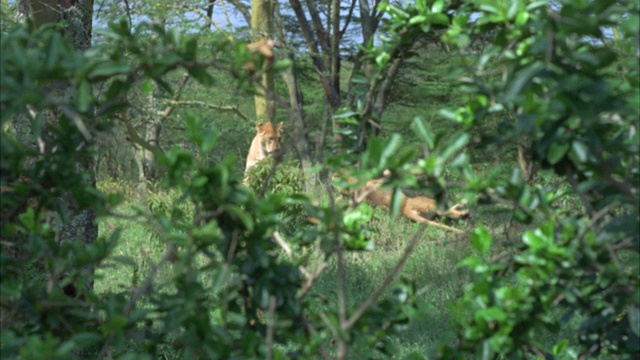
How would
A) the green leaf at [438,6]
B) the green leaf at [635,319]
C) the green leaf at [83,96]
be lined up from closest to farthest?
the green leaf at [83,96] → the green leaf at [635,319] → the green leaf at [438,6]

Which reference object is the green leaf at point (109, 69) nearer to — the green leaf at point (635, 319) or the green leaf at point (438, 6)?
the green leaf at point (438, 6)

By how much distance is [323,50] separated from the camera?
16.3m

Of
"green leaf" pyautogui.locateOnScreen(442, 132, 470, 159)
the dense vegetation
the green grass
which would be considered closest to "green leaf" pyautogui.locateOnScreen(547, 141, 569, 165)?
the dense vegetation

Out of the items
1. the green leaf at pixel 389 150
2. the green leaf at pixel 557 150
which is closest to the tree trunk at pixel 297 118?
the green leaf at pixel 389 150

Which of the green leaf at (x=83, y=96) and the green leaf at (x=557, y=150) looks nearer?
the green leaf at (x=83, y=96)

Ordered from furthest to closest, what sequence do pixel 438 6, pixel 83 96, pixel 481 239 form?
pixel 438 6
pixel 481 239
pixel 83 96

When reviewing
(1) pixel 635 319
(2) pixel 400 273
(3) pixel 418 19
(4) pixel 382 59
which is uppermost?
(3) pixel 418 19

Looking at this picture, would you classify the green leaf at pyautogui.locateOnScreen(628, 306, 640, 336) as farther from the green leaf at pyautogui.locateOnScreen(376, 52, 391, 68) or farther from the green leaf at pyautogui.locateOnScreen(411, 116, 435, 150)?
the green leaf at pyautogui.locateOnScreen(376, 52, 391, 68)

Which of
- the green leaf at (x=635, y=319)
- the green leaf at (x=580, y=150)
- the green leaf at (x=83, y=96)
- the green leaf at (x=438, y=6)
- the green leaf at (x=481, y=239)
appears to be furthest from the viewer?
the green leaf at (x=438, y=6)

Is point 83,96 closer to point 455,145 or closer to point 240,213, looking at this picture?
point 240,213

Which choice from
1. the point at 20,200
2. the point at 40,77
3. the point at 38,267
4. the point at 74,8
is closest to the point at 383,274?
the point at 38,267

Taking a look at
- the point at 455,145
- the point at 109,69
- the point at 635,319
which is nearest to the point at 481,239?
the point at 455,145

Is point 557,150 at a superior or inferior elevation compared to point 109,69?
inferior

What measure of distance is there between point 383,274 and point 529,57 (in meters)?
5.03
